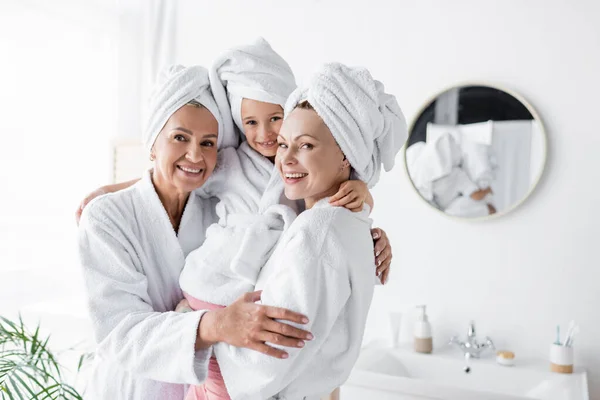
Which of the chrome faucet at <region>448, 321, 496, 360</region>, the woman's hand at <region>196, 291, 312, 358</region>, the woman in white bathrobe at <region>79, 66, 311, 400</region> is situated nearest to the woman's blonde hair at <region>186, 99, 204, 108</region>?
the woman in white bathrobe at <region>79, 66, 311, 400</region>

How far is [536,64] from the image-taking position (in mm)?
2500

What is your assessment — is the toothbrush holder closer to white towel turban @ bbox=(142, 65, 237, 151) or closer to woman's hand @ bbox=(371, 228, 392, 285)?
woman's hand @ bbox=(371, 228, 392, 285)

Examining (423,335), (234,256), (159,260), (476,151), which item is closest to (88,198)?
(159,260)

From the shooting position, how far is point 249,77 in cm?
137

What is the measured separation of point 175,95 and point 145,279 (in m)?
0.43

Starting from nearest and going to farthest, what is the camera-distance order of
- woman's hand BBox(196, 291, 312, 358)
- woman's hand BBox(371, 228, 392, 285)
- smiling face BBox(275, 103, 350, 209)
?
1. woman's hand BBox(196, 291, 312, 358)
2. smiling face BBox(275, 103, 350, 209)
3. woman's hand BBox(371, 228, 392, 285)

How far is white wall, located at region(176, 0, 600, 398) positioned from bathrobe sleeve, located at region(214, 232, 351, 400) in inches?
65.7

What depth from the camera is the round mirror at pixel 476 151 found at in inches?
98.8

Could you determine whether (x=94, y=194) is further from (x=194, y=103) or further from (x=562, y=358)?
(x=562, y=358)

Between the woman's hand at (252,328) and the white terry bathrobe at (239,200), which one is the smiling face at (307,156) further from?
the woman's hand at (252,328)

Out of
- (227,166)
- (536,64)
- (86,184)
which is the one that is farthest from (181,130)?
(86,184)

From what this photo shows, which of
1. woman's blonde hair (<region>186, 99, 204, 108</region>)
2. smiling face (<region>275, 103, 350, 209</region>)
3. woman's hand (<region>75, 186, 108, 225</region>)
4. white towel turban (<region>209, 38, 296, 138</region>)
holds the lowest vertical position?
woman's hand (<region>75, 186, 108, 225</region>)

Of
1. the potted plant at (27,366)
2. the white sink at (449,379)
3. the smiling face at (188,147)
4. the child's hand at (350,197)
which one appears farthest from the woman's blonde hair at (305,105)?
the white sink at (449,379)

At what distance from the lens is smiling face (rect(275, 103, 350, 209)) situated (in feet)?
3.81
